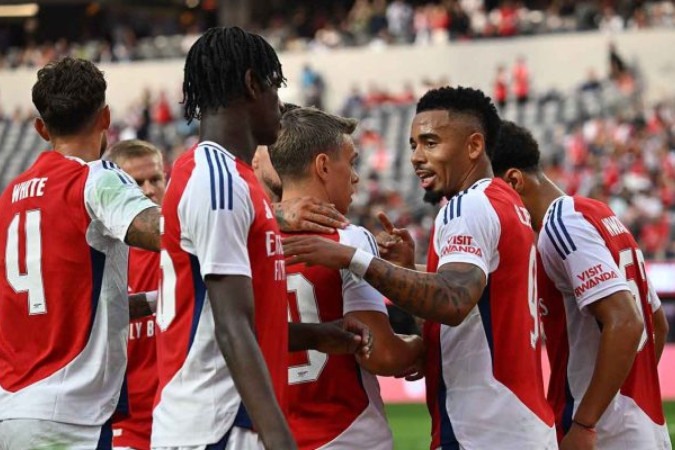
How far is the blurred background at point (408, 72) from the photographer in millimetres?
22906

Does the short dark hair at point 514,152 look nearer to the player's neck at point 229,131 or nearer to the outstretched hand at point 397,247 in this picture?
the outstretched hand at point 397,247

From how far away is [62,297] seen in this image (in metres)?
4.56

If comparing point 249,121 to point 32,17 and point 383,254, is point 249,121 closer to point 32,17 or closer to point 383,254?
point 383,254

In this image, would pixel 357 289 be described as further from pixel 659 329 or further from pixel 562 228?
pixel 659 329

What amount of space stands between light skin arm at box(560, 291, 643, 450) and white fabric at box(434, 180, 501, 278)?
1.82ft

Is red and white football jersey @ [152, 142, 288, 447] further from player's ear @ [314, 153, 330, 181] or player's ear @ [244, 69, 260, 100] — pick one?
player's ear @ [314, 153, 330, 181]

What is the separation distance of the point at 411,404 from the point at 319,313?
695 centimetres

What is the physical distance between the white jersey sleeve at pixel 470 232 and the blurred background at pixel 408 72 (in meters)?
14.6

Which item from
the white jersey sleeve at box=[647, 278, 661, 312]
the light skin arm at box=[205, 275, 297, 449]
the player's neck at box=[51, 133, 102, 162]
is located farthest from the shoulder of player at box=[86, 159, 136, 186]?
the white jersey sleeve at box=[647, 278, 661, 312]

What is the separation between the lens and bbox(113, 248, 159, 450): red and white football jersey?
19.6 ft

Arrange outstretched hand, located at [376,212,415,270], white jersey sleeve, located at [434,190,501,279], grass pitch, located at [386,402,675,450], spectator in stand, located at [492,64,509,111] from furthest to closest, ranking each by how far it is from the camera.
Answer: spectator in stand, located at [492,64,509,111]
grass pitch, located at [386,402,675,450]
outstretched hand, located at [376,212,415,270]
white jersey sleeve, located at [434,190,501,279]

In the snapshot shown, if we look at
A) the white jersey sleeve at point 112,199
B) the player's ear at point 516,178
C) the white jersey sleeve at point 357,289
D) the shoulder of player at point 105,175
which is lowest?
the white jersey sleeve at point 357,289

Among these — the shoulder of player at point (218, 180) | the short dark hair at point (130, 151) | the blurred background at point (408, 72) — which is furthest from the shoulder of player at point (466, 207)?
the blurred background at point (408, 72)

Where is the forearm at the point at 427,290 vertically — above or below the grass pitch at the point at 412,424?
above
